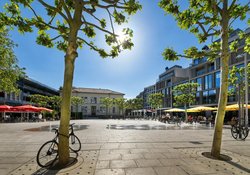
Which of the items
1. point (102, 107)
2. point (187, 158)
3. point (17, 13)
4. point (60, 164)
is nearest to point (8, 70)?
point (17, 13)

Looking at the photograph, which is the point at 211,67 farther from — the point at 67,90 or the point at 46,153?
the point at 46,153

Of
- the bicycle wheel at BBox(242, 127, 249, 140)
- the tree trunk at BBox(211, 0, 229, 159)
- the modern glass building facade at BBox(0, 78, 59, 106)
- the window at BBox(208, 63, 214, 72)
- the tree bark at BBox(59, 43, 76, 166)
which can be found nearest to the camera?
the tree bark at BBox(59, 43, 76, 166)

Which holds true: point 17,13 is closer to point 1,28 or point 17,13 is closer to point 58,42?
point 1,28

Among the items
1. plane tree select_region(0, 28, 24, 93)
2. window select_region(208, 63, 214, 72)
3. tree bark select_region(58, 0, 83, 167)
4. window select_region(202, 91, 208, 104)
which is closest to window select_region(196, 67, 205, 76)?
window select_region(208, 63, 214, 72)

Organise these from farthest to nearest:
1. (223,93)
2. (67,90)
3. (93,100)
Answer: (93,100), (223,93), (67,90)

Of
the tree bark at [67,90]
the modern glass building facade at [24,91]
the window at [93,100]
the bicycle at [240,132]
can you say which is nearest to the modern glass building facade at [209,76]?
the bicycle at [240,132]

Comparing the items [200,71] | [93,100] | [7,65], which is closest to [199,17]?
[7,65]

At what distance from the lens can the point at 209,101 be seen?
47562 millimetres

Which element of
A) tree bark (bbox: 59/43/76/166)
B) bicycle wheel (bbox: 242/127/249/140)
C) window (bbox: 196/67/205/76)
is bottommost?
bicycle wheel (bbox: 242/127/249/140)

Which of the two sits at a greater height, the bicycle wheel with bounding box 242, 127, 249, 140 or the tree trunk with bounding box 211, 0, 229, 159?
the tree trunk with bounding box 211, 0, 229, 159

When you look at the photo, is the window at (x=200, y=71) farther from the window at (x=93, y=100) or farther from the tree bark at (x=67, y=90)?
the tree bark at (x=67, y=90)

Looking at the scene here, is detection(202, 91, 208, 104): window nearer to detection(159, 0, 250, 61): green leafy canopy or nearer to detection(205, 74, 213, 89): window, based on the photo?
detection(205, 74, 213, 89): window

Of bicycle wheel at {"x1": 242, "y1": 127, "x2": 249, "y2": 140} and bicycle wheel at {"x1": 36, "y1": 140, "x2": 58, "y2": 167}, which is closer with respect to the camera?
bicycle wheel at {"x1": 36, "y1": 140, "x2": 58, "y2": 167}

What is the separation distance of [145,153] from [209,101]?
144 feet
